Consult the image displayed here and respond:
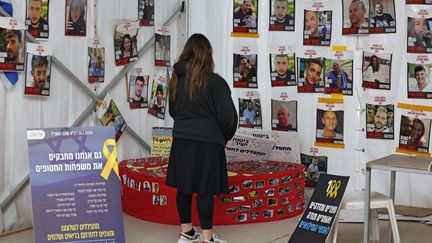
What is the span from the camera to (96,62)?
17.5ft

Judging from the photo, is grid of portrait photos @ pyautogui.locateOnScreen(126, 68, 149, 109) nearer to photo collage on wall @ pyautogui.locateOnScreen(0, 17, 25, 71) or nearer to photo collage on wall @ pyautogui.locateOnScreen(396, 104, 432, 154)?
photo collage on wall @ pyautogui.locateOnScreen(0, 17, 25, 71)

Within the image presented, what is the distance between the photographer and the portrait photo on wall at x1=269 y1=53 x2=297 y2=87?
19.1 ft

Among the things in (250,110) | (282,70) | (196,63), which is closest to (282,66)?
(282,70)

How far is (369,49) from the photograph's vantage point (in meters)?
5.43

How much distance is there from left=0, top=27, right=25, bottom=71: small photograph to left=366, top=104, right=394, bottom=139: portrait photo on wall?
2.79 meters

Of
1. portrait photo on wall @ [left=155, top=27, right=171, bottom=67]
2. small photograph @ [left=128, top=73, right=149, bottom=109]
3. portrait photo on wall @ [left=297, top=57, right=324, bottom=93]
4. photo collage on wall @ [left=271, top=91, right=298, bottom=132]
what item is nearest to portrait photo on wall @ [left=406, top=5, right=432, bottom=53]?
portrait photo on wall @ [left=297, top=57, right=324, bottom=93]

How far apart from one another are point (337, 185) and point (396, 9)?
6.52ft

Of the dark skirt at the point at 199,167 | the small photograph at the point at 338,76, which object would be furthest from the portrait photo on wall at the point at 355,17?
the dark skirt at the point at 199,167

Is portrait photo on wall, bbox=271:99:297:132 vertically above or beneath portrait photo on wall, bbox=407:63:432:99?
beneath

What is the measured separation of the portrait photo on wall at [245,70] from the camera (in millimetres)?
A: 5996

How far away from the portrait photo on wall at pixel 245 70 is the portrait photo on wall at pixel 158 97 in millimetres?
667

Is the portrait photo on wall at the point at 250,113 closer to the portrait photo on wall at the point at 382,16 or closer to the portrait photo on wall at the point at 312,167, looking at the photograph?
the portrait photo on wall at the point at 312,167

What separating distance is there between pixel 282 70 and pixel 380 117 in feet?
3.22

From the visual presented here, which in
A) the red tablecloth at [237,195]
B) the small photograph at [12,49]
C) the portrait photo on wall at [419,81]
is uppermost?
the small photograph at [12,49]
